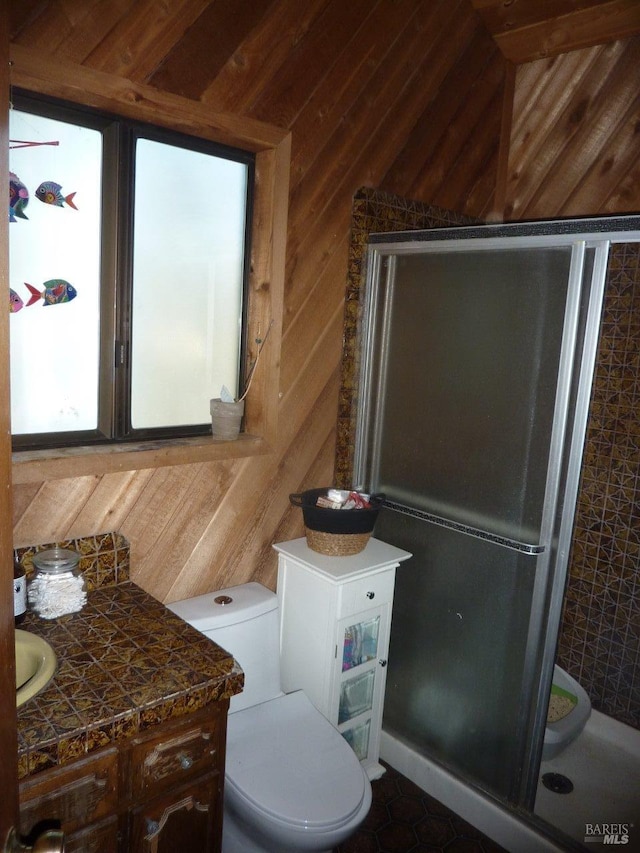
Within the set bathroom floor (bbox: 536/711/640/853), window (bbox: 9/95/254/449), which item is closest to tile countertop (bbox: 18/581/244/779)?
window (bbox: 9/95/254/449)

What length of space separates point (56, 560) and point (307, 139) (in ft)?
5.09

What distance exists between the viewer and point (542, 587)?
6.52 ft

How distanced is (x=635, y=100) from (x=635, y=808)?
2.68 m

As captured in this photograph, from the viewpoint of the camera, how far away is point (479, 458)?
215 centimetres

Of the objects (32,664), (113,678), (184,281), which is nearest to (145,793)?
(113,678)

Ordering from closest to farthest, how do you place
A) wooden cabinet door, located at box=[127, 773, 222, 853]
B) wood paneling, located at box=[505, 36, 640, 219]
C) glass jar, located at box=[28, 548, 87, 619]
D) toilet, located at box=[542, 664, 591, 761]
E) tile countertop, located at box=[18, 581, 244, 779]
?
tile countertop, located at box=[18, 581, 244, 779] < wooden cabinet door, located at box=[127, 773, 222, 853] < glass jar, located at box=[28, 548, 87, 619] < toilet, located at box=[542, 664, 591, 761] < wood paneling, located at box=[505, 36, 640, 219]

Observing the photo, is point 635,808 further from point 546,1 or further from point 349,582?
point 546,1

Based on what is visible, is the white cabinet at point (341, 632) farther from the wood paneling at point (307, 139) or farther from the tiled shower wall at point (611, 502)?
the tiled shower wall at point (611, 502)

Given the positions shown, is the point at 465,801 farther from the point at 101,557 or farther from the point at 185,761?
the point at 101,557

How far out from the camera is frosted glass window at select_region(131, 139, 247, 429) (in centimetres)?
202

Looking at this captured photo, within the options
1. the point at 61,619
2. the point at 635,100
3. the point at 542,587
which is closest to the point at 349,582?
the point at 542,587

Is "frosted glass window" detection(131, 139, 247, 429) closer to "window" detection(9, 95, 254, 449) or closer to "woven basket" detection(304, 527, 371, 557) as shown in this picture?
"window" detection(9, 95, 254, 449)

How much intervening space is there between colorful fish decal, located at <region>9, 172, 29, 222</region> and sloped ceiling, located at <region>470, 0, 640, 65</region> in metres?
1.96

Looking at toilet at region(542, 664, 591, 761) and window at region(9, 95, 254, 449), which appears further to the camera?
toilet at region(542, 664, 591, 761)
